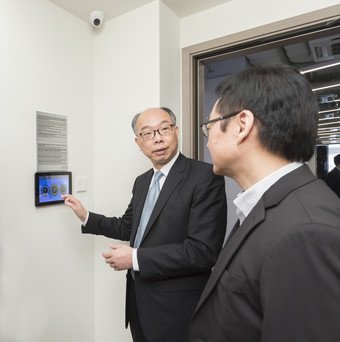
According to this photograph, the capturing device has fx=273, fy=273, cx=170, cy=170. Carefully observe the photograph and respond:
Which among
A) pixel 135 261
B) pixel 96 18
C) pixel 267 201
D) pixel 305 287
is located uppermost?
pixel 96 18

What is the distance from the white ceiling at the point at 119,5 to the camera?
5.34 ft

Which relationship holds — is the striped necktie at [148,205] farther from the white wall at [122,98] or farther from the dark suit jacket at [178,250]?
the white wall at [122,98]

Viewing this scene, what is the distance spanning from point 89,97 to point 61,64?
27 cm

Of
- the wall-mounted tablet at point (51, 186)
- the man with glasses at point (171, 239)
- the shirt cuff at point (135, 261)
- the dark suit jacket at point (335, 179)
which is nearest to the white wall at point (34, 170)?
the wall-mounted tablet at point (51, 186)

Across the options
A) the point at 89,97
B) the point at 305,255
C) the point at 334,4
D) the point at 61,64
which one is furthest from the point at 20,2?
the point at 305,255

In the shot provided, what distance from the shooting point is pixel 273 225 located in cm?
57

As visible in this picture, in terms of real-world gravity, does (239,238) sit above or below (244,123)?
below

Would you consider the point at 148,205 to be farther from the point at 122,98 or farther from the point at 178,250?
the point at 122,98

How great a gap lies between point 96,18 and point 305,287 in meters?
1.83

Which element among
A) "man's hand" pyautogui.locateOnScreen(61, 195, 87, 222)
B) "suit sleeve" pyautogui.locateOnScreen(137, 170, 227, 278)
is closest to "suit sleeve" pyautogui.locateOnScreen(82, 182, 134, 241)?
"man's hand" pyautogui.locateOnScreen(61, 195, 87, 222)

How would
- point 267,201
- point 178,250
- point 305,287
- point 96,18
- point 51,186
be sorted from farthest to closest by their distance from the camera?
point 96,18 < point 51,186 < point 178,250 < point 267,201 < point 305,287

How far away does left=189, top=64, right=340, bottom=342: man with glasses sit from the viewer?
0.48m

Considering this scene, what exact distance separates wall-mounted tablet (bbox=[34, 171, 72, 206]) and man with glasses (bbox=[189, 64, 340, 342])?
1.10 m

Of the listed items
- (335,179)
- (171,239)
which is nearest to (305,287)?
(171,239)
